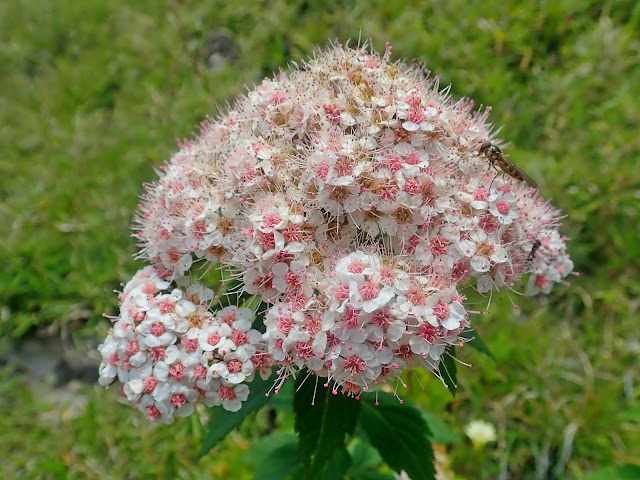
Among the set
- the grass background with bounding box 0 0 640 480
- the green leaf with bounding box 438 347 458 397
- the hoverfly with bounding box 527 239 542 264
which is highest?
the hoverfly with bounding box 527 239 542 264

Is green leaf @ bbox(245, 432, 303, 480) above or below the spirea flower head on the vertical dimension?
below

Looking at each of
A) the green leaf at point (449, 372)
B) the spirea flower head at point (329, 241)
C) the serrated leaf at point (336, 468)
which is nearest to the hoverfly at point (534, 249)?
the spirea flower head at point (329, 241)

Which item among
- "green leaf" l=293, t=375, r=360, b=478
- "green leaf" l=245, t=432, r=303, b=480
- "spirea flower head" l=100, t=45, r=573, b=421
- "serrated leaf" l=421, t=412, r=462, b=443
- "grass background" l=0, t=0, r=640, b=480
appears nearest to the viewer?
"spirea flower head" l=100, t=45, r=573, b=421

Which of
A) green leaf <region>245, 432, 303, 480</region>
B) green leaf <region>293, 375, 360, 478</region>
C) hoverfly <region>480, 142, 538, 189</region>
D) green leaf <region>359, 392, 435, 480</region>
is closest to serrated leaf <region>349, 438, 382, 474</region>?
green leaf <region>245, 432, 303, 480</region>

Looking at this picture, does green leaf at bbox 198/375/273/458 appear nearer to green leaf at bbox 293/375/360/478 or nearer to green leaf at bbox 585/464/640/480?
green leaf at bbox 293/375/360/478

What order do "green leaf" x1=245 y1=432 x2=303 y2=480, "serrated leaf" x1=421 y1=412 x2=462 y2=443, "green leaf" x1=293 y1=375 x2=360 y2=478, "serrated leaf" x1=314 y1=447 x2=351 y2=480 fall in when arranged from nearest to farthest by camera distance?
"green leaf" x1=293 y1=375 x2=360 y2=478
"serrated leaf" x1=314 y1=447 x2=351 y2=480
"green leaf" x1=245 y1=432 x2=303 y2=480
"serrated leaf" x1=421 y1=412 x2=462 y2=443

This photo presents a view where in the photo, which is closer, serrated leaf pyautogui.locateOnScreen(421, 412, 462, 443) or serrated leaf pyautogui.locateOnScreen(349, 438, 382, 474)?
serrated leaf pyautogui.locateOnScreen(349, 438, 382, 474)

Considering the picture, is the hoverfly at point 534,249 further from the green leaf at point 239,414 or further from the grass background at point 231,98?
the grass background at point 231,98

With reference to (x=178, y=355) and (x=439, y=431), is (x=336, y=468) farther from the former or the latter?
(x=178, y=355)
